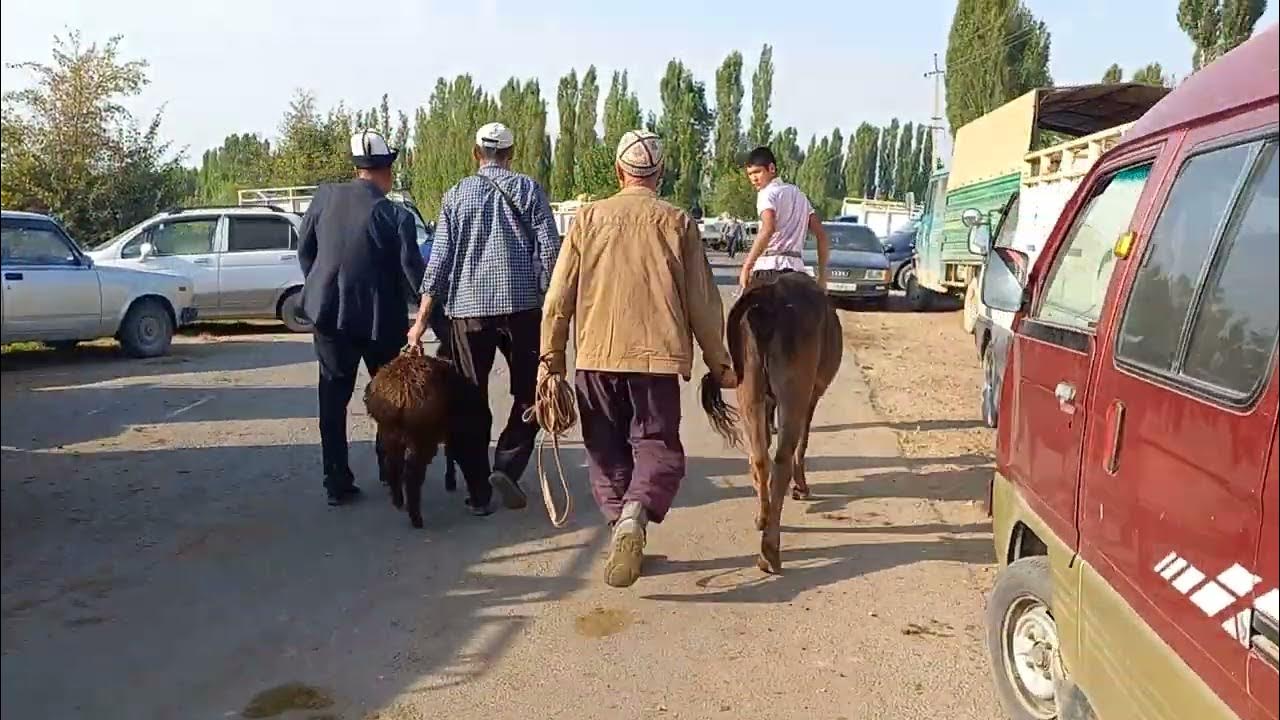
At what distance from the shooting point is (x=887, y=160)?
87062 mm

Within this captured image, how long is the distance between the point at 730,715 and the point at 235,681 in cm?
179

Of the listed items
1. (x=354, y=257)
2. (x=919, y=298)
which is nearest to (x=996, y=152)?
(x=919, y=298)

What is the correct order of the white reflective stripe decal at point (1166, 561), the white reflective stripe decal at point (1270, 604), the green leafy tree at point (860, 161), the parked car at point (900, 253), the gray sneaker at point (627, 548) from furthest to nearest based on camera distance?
the green leafy tree at point (860, 161), the parked car at point (900, 253), the gray sneaker at point (627, 548), the white reflective stripe decal at point (1166, 561), the white reflective stripe decal at point (1270, 604)

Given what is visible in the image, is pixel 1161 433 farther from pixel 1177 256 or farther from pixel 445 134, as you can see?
pixel 445 134

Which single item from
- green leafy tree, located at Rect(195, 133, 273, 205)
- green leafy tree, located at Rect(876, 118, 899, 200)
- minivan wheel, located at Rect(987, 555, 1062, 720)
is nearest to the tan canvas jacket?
minivan wheel, located at Rect(987, 555, 1062, 720)

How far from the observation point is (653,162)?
5.15 meters

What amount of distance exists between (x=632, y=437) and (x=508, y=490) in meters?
1.38

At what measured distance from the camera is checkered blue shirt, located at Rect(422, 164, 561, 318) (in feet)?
19.4

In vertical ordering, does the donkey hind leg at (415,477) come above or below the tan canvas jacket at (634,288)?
below

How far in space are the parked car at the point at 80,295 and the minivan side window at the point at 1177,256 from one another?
1012 cm

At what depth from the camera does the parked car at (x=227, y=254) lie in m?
15.0

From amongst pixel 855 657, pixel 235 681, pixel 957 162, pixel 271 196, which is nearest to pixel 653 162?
pixel 855 657

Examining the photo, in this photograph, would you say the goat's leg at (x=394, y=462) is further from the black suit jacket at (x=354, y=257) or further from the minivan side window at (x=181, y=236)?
the minivan side window at (x=181, y=236)

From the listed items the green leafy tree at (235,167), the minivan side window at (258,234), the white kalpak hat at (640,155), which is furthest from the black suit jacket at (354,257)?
the green leafy tree at (235,167)
